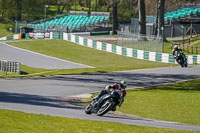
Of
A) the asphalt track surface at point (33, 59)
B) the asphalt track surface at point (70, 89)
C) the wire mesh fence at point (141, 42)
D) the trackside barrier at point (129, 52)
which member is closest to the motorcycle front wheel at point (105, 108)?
the asphalt track surface at point (70, 89)

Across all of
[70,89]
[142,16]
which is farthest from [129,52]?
[70,89]

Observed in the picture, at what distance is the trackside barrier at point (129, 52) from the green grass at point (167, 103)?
1437cm

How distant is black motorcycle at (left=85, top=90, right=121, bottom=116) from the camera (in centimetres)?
1543

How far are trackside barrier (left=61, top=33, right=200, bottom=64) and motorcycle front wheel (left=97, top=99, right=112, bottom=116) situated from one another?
2531 centimetres

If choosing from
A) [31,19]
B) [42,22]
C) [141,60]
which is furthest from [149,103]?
[31,19]

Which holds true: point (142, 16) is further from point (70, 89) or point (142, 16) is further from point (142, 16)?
point (70, 89)

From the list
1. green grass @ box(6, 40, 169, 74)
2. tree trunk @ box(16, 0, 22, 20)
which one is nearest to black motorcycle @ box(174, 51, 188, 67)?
green grass @ box(6, 40, 169, 74)

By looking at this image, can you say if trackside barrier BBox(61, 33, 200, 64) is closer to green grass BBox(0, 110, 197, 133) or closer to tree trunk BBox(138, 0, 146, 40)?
tree trunk BBox(138, 0, 146, 40)

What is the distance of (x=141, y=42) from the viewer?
1791 inches

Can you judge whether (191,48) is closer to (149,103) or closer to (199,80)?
(199,80)

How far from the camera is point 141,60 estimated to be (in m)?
44.5

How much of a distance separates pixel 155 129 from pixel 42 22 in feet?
202

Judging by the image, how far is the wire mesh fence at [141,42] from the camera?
145 ft

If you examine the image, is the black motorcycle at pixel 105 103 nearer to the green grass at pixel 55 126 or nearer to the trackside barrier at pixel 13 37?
the green grass at pixel 55 126
